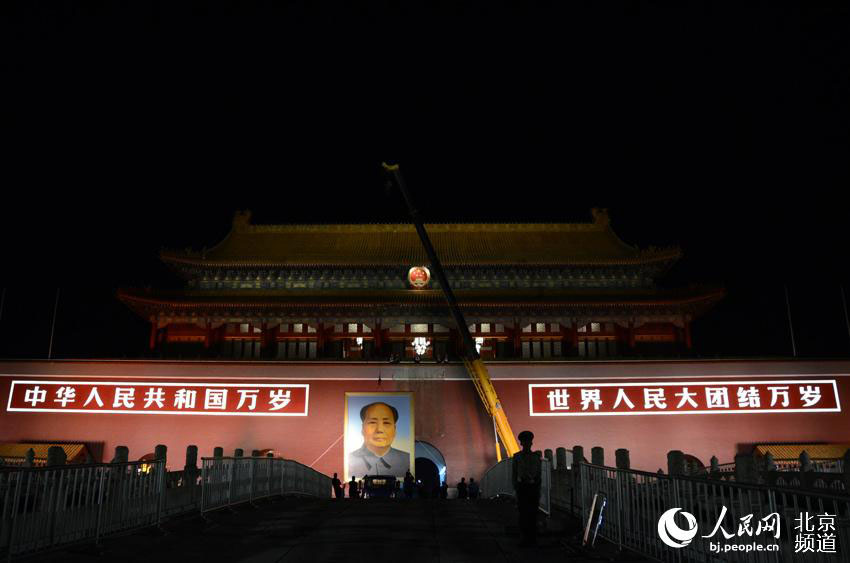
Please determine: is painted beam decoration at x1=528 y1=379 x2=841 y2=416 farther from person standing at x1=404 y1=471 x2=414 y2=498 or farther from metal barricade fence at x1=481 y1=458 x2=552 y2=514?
metal barricade fence at x1=481 y1=458 x2=552 y2=514

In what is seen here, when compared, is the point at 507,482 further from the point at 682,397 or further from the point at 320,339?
the point at 320,339

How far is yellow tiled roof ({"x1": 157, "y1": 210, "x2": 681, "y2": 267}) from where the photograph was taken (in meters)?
30.7

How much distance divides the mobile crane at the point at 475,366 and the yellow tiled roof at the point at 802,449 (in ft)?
29.6

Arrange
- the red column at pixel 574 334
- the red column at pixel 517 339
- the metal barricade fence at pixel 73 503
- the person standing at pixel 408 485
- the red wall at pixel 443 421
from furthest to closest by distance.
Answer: the red column at pixel 574 334, the red column at pixel 517 339, the red wall at pixel 443 421, the person standing at pixel 408 485, the metal barricade fence at pixel 73 503

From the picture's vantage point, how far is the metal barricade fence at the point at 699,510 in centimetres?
578

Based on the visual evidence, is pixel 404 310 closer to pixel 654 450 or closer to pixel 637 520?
pixel 654 450

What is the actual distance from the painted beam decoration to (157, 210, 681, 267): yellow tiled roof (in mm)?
6402

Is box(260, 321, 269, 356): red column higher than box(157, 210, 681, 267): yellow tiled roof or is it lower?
lower

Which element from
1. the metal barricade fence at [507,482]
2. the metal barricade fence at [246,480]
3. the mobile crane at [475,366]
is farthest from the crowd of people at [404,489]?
the metal barricade fence at [246,480]

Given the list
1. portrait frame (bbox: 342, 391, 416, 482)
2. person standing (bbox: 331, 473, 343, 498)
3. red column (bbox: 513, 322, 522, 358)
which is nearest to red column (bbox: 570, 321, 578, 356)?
red column (bbox: 513, 322, 522, 358)

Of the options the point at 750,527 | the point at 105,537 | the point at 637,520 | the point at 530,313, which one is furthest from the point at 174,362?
the point at 750,527

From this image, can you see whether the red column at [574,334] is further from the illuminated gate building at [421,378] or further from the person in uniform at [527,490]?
the person in uniform at [527,490]

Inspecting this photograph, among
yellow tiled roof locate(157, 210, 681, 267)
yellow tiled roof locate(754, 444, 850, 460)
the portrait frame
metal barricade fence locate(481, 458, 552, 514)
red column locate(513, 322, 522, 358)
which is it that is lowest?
metal barricade fence locate(481, 458, 552, 514)

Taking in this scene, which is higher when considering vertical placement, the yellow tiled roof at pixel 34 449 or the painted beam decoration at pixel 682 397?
the painted beam decoration at pixel 682 397
